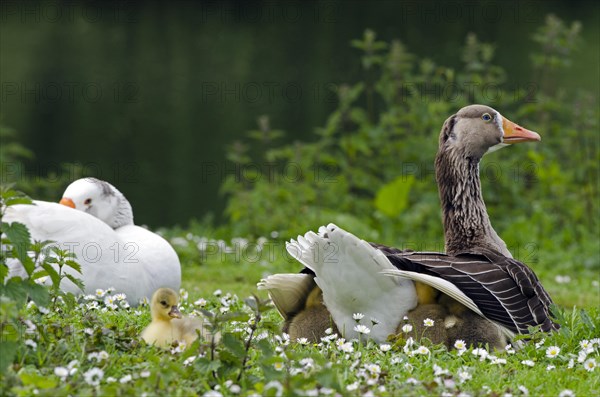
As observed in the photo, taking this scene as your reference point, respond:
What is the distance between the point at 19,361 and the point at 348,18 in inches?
1039

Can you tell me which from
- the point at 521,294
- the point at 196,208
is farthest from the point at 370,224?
the point at 521,294

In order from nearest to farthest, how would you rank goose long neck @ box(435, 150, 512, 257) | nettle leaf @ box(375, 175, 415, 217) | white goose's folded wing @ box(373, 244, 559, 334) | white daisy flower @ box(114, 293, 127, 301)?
white goose's folded wing @ box(373, 244, 559, 334)
white daisy flower @ box(114, 293, 127, 301)
goose long neck @ box(435, 150, 512, 257)
nettle leaf @ box(375, 175, 415, 217)

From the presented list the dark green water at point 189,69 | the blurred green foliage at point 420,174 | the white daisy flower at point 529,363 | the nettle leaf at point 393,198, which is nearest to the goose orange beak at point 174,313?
the white daisy flower at point 529,363

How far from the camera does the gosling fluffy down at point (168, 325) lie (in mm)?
4547

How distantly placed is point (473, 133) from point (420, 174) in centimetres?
536

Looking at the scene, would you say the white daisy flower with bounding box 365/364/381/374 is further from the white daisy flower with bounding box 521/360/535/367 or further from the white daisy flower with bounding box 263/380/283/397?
the white daisy flower with bounding box 521/360/535/367

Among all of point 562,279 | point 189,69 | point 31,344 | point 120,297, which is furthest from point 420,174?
point 189,69

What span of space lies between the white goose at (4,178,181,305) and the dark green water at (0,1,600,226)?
24.4ft

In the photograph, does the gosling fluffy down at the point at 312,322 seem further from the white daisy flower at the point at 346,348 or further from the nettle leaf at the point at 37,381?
the nettle leaf at the point at 37,381

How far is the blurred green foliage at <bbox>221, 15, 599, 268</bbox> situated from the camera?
10.6 meters

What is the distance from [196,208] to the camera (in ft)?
48.4

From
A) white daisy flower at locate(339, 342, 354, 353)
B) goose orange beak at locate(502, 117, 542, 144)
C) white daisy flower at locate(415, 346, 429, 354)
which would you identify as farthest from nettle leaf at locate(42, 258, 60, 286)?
goose orange beak at locate(502, 117, 542, 144)

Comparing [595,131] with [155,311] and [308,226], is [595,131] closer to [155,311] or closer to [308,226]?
[308,226]

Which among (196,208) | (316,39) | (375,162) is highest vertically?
(316,39)
